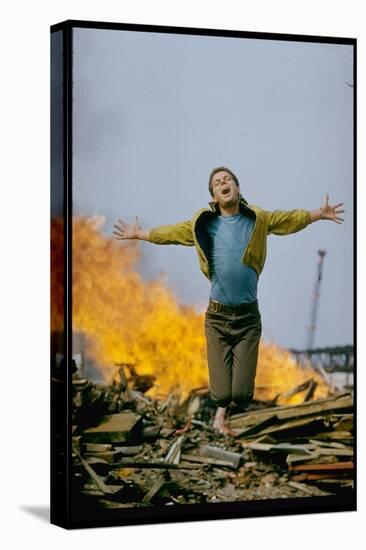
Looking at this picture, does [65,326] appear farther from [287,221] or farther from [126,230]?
[287,221]

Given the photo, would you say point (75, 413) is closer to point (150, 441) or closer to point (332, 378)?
point (150, 441)

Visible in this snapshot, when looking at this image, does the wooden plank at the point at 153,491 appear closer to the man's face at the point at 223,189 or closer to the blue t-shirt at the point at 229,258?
the blue t-shirt at the point at 229,258

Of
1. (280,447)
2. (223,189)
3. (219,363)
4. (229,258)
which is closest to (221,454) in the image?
(280,447)

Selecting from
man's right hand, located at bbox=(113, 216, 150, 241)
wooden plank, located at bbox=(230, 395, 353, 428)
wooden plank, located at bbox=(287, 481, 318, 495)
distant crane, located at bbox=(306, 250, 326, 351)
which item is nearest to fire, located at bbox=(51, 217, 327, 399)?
man's right hand, located at bbox=(113, 216, 150, 241)

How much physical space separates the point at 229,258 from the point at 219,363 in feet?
1.93

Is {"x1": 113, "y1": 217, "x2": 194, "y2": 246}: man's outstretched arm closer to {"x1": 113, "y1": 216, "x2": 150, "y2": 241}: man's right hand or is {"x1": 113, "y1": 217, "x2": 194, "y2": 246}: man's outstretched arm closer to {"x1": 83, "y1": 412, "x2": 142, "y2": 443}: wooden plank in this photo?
{"x1": 113, "y1": 216, "x2": 150, "y2": 241}: man's right hand

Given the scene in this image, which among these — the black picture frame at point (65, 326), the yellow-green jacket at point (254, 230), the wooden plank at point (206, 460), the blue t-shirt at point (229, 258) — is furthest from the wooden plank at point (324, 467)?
the yellow-green jacket at point (254, 230)

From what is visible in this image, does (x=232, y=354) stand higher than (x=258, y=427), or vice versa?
(x=232, y=354)

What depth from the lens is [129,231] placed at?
1081 centimetres

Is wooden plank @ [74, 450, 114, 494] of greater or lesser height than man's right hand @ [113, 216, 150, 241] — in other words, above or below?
below

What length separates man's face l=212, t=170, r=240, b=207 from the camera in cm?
1107

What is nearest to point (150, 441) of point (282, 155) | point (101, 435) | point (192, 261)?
point (101, 435)

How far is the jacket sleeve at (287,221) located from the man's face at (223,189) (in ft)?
0.88

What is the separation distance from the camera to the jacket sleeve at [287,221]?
11227mm
